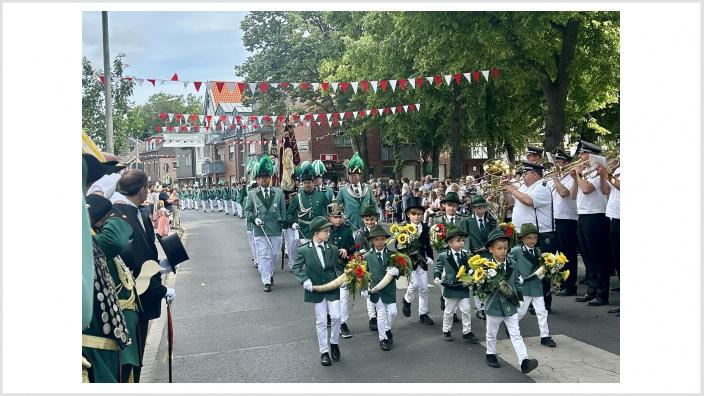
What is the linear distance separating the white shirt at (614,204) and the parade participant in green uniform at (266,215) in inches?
222

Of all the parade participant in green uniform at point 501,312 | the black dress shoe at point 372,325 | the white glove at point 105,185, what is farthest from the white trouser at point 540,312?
the white glove at point 105,185

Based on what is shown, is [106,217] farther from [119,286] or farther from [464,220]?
[464,220]

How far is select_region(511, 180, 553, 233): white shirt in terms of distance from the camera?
9.00 meters

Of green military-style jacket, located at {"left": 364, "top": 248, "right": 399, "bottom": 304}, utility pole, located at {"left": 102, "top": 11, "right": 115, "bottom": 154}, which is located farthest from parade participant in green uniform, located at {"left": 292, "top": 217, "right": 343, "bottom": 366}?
utility pole, located at {"left": 102, "top": 11, "right": 115, "bottom": 154}

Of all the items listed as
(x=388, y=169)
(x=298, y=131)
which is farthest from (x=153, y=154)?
(x=388, y=169)

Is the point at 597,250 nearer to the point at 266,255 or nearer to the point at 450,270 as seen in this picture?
the point at 450,270

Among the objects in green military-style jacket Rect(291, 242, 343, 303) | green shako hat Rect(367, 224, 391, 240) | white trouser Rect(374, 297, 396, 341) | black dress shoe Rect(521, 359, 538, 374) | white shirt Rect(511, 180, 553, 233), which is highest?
white shirt Rect(511, 180, 553, 233)

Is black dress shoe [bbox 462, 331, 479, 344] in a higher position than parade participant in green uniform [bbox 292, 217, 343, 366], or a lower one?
lower

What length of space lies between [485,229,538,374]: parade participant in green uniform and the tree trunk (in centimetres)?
1065

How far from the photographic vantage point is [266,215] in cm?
1218

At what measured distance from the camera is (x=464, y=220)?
9.16 meters

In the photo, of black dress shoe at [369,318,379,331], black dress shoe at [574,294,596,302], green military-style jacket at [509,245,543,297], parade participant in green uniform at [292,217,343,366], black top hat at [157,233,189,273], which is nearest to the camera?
black top hat at [157,233,189,273]

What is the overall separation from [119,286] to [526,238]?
4.74m

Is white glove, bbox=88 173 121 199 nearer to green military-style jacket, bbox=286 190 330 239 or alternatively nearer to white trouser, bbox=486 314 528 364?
white trouser, bbox=486 314 528 364
